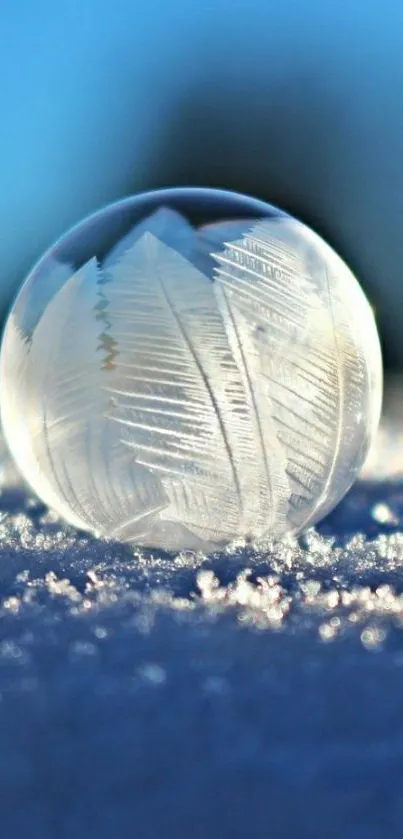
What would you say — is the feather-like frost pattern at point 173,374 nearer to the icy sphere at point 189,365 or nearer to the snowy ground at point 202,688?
the icy sphere at point 189,365

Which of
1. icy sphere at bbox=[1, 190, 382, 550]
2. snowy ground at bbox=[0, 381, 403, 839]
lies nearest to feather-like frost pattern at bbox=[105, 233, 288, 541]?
icy sphere at bbox=[1, 190, 382, 550]

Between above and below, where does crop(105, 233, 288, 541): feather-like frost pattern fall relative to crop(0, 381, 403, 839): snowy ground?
above

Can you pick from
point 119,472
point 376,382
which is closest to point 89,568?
point 119,472

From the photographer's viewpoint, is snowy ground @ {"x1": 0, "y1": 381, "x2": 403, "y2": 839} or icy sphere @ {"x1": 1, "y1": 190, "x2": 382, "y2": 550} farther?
icy sphere @ {"x1": 1, "y1": 190, "x2": 382, "y2": 550}

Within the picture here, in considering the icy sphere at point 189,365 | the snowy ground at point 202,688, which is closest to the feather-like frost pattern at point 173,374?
the icy sphere at point 189,365

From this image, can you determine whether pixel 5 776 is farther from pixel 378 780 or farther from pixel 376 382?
pixel 376 382

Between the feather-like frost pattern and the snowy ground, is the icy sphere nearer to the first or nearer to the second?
the feather-like frost pattern

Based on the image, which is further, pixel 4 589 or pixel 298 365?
pixel 4 589
